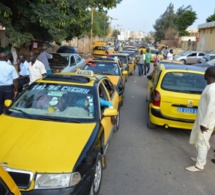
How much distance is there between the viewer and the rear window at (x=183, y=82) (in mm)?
6484

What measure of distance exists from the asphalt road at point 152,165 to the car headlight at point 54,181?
3.90 ft

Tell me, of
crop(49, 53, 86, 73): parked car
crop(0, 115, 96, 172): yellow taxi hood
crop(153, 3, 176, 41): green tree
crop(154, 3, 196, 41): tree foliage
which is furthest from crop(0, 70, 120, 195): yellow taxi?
crop(153, 3, 176, 41): green tree

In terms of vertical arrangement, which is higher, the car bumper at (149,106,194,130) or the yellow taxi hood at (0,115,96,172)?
the yellow taxi hood at (0,115,96,172)

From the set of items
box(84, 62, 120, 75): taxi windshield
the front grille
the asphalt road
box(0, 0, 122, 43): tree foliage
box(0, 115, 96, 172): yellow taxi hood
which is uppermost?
box(0, 0, 122, 43): tree foliage

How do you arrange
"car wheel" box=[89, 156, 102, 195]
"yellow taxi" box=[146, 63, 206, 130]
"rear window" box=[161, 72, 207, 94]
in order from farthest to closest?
"rear window" box=[161, 72, 207, 94]
"yellow taxi" box=[146, 63, 206, 130]
"car wheel" box=[89, 156, 102, 195]

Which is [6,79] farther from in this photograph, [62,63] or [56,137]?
[62,63]

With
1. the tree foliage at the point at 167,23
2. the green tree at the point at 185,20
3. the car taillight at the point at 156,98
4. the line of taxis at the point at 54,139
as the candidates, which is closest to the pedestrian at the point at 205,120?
the line of taxis at the point at 54,139

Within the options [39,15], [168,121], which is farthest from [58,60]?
[168,121]

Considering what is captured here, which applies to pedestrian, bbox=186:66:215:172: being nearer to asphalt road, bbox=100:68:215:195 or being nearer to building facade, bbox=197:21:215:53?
asphalt road, bbox=100:68:215:195

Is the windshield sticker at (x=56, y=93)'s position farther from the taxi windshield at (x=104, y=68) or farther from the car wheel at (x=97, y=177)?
the taxi windshield at (x=104, y=68)

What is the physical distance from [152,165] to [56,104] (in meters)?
2.08

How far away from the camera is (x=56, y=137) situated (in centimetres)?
348

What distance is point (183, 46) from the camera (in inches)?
2352

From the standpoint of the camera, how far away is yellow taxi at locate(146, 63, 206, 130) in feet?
20.3
